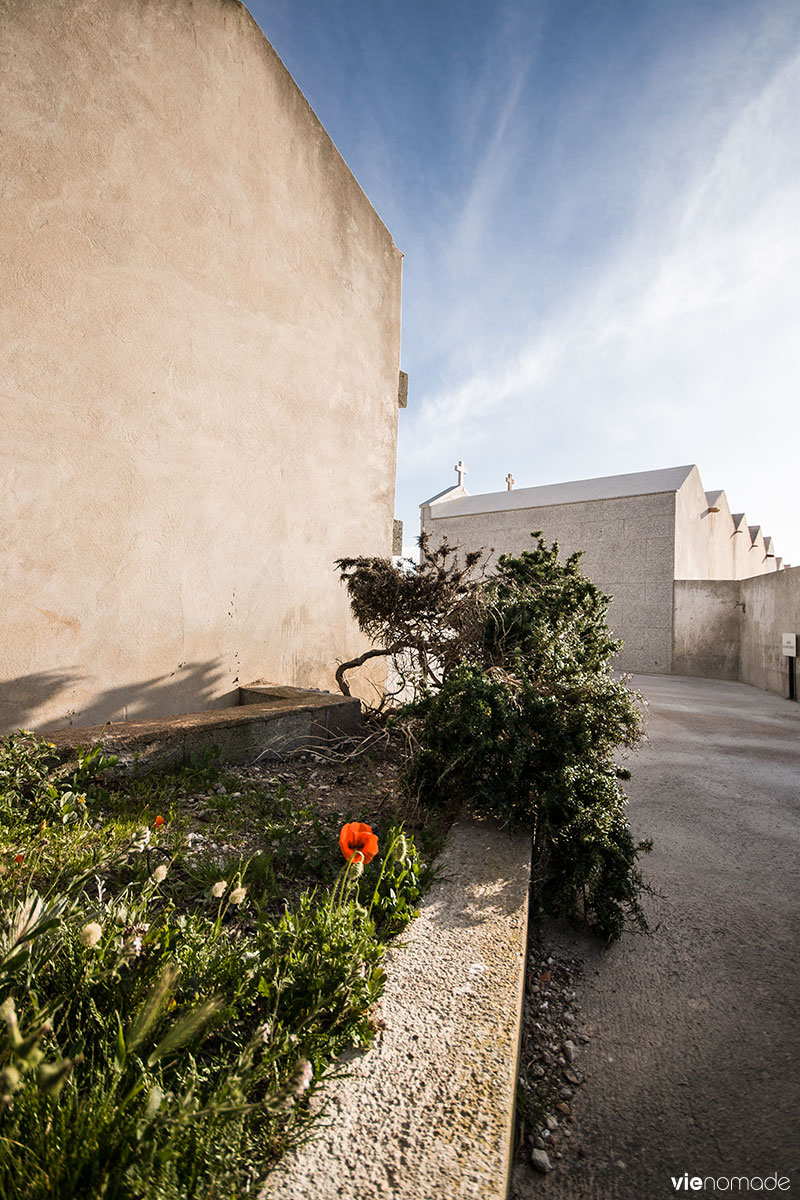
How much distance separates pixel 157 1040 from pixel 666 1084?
4.89 ft

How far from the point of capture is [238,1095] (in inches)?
34.9

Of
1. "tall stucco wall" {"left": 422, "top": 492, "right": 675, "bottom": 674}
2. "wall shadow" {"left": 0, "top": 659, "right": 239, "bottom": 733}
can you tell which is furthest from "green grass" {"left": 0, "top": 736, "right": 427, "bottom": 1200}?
"tall stucco wall" {"left": 422, "top": 492, "right": 675, "bottom": 674}

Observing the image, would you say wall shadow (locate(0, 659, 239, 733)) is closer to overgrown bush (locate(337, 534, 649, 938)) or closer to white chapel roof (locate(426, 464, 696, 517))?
overgrown bush (locate(337, 534, 649, 938))

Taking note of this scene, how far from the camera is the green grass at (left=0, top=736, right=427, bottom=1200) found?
0.84m

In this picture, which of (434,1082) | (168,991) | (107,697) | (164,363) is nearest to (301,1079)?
(168,991)

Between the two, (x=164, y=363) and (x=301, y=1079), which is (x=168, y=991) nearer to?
(x=301, y=1079)

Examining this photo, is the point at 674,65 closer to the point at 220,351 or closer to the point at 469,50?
the point at 469,50

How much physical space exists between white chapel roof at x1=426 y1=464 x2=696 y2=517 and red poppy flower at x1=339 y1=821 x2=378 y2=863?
14.8 metres

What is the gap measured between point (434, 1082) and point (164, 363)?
4.14 metres

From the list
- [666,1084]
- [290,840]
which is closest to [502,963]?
[666,1084]

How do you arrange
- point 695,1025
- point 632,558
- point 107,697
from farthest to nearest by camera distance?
point 632,558 < point 107,697 < point 695,1025

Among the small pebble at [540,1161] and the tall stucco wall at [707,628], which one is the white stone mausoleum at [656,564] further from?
the small pebble at [540,1161]

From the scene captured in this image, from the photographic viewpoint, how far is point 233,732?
329 cm

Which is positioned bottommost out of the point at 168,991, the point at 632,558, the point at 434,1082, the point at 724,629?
the point at 434,1082
